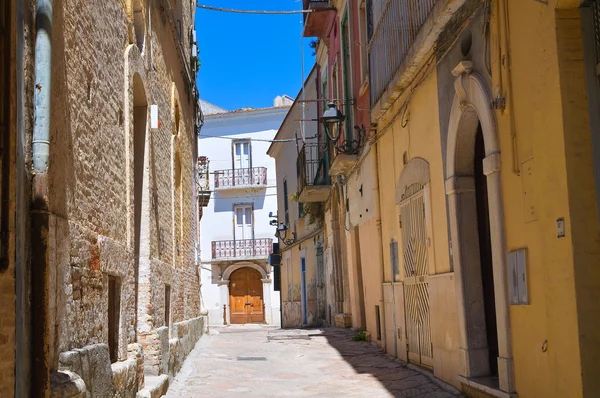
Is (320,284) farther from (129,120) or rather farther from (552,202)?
(552,202)

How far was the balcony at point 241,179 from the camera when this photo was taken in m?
41.2

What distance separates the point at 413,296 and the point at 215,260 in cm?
3116

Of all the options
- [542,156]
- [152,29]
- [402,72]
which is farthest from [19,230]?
[152,29]

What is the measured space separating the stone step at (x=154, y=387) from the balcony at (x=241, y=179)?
1230 inches

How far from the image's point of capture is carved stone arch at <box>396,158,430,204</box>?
9.48 metres

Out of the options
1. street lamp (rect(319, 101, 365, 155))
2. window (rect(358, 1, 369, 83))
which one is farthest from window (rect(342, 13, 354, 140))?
window (rect(358, 1, 369, 83))

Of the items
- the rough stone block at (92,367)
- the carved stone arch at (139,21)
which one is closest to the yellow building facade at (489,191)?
the carved stone arch at (139,21)

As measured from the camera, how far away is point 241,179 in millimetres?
41312

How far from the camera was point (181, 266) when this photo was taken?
1505 centimetres

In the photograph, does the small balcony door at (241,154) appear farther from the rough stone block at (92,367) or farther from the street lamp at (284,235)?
the rough stone block at (92,367)

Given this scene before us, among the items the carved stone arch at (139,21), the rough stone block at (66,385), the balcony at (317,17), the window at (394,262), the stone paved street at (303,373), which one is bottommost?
the stone paved street at (303,373)

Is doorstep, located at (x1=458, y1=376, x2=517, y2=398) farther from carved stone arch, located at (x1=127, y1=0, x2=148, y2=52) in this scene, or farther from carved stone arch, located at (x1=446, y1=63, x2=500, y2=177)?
carved stone arch, located at (x1=127, y1=0, x2=148, y2=52)

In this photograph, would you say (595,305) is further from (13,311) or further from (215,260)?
(215,260)

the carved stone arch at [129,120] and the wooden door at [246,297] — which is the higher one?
the carved stone arch at [129,120]
